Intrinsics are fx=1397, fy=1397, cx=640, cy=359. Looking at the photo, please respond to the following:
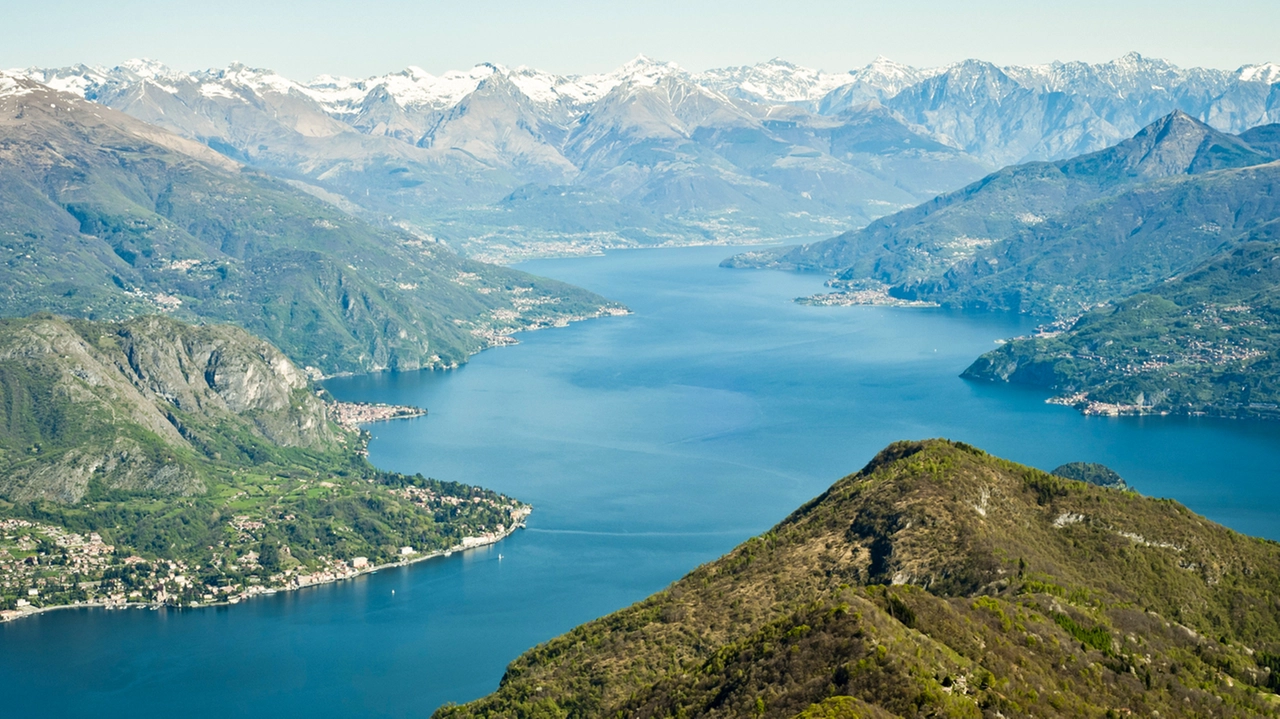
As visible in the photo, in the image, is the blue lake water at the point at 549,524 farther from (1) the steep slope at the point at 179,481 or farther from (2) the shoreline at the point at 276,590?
(1) the steep slope at the point at 179,481

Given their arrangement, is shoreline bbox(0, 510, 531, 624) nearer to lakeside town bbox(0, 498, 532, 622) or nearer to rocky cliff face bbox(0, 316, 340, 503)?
lakeside town bbox(0, 498, 532, 622)

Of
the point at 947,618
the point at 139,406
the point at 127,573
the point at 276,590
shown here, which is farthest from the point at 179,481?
the point at 947,618

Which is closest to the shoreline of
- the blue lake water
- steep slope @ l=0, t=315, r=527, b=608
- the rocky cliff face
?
steep slope @ l=0, t=315, r=527, b=608

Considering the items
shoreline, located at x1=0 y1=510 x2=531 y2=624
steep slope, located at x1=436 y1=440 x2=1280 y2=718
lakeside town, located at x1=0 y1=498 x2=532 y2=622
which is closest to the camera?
steep slope, located at x1=436 y1=440 x2=1280 y2=718

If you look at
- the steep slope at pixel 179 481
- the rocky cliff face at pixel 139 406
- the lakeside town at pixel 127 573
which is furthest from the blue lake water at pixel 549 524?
the rocky cliff face at pixel 139 406

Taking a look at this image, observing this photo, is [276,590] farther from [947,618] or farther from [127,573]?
[947,618]
